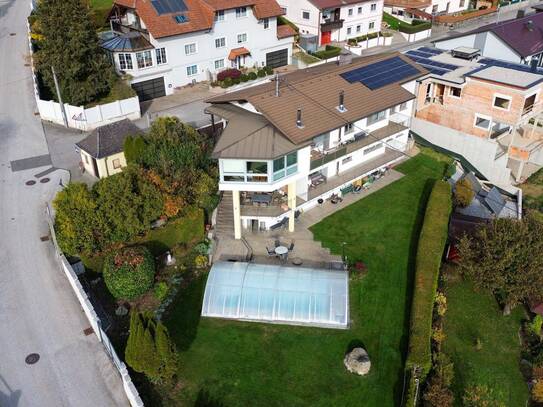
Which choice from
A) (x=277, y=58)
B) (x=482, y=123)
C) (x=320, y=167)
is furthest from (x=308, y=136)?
(x=277, y=58)

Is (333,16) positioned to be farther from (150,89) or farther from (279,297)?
(279,297)

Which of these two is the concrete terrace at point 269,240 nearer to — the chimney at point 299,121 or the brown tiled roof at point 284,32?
the chimney at point 299,121

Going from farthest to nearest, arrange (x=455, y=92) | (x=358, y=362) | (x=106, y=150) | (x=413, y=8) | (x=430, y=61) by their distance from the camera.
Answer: (x=413, y=8)
(x=430, y=61)
(x=455, y=92)
(x=106, y=150)
(x=358, y=362)

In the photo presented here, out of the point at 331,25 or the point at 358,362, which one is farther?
the point at 331,25

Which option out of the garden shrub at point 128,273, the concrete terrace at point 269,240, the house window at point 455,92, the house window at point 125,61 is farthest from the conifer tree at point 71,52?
the house window at point 455,92

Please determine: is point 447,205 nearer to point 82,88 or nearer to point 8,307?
point 8,307

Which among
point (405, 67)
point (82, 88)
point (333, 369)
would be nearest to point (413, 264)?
point (333, 369)
